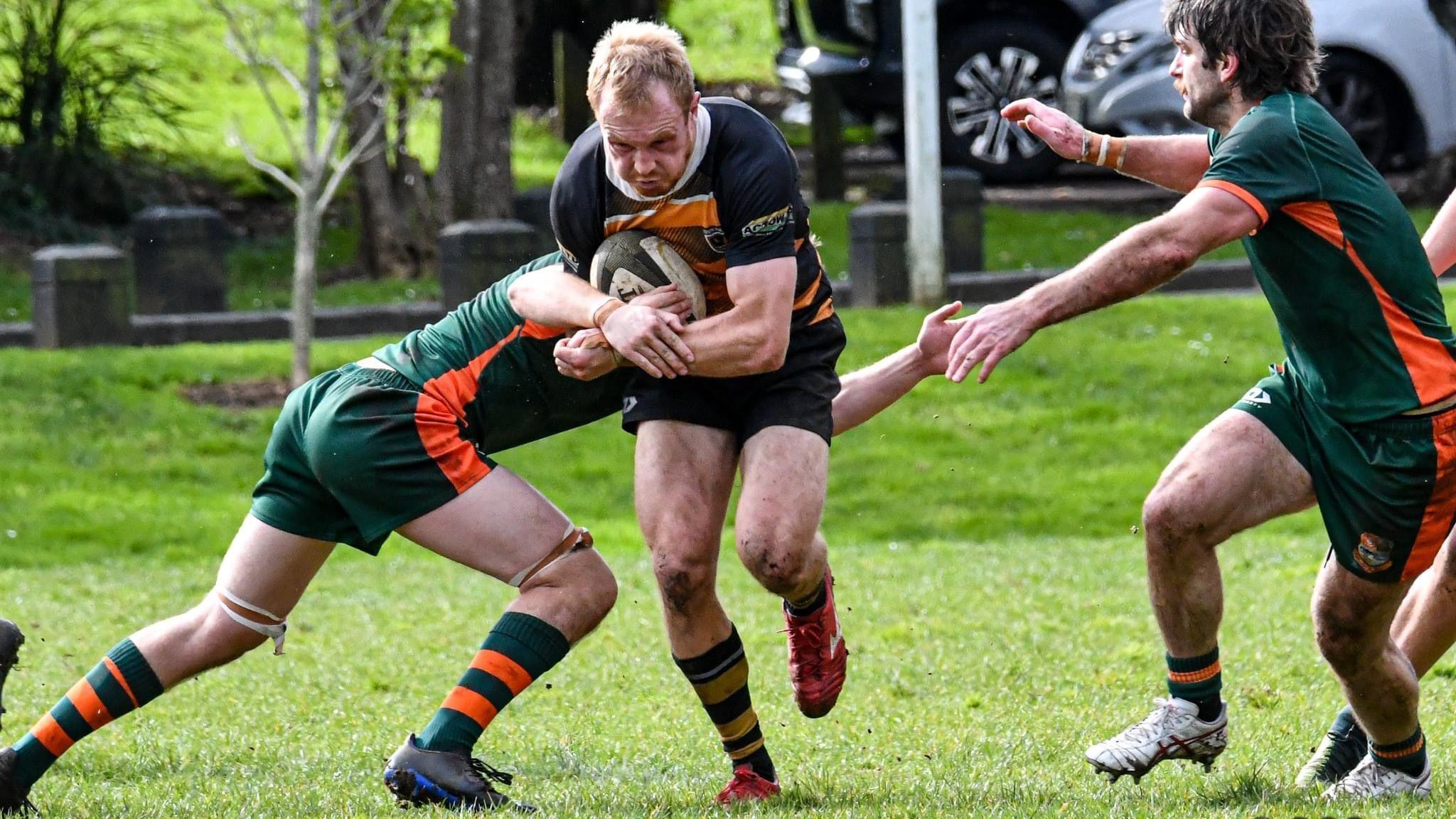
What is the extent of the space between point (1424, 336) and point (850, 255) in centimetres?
1128

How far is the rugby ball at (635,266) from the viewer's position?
5031 millimetres

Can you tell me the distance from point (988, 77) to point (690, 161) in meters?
14.2

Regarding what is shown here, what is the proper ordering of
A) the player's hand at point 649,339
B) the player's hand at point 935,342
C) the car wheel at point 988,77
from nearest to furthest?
1. the player's hand at point 649,339
2. the player's hand at point 935,342
3. the car wheel at point 988,77

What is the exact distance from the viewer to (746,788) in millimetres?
5207

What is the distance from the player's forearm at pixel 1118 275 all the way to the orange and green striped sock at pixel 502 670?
1489mm

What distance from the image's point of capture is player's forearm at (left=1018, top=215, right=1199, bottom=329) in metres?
4.47

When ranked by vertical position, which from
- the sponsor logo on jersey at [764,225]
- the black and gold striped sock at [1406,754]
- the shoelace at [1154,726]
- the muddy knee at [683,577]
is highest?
the sponsor logo on jersey at [764,225]

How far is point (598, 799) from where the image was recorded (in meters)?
5.23

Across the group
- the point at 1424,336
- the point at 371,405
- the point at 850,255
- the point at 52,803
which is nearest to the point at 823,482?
the point at 371,405

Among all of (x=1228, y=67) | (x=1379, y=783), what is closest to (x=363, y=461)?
(x=1228, y=67)

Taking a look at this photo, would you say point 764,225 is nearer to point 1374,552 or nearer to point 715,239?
point 715,239

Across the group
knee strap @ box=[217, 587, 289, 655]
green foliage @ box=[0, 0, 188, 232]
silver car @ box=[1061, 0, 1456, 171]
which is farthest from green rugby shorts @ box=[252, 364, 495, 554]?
green foliage @ box=[0, 0, 188, 232]

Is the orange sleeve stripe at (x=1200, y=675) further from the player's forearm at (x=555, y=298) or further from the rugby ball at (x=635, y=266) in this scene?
the player's forearm at (x=555, y=298)

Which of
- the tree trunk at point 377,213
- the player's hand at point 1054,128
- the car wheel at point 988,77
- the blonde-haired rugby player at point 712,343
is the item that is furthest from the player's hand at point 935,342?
the car wheel at point 988,77
